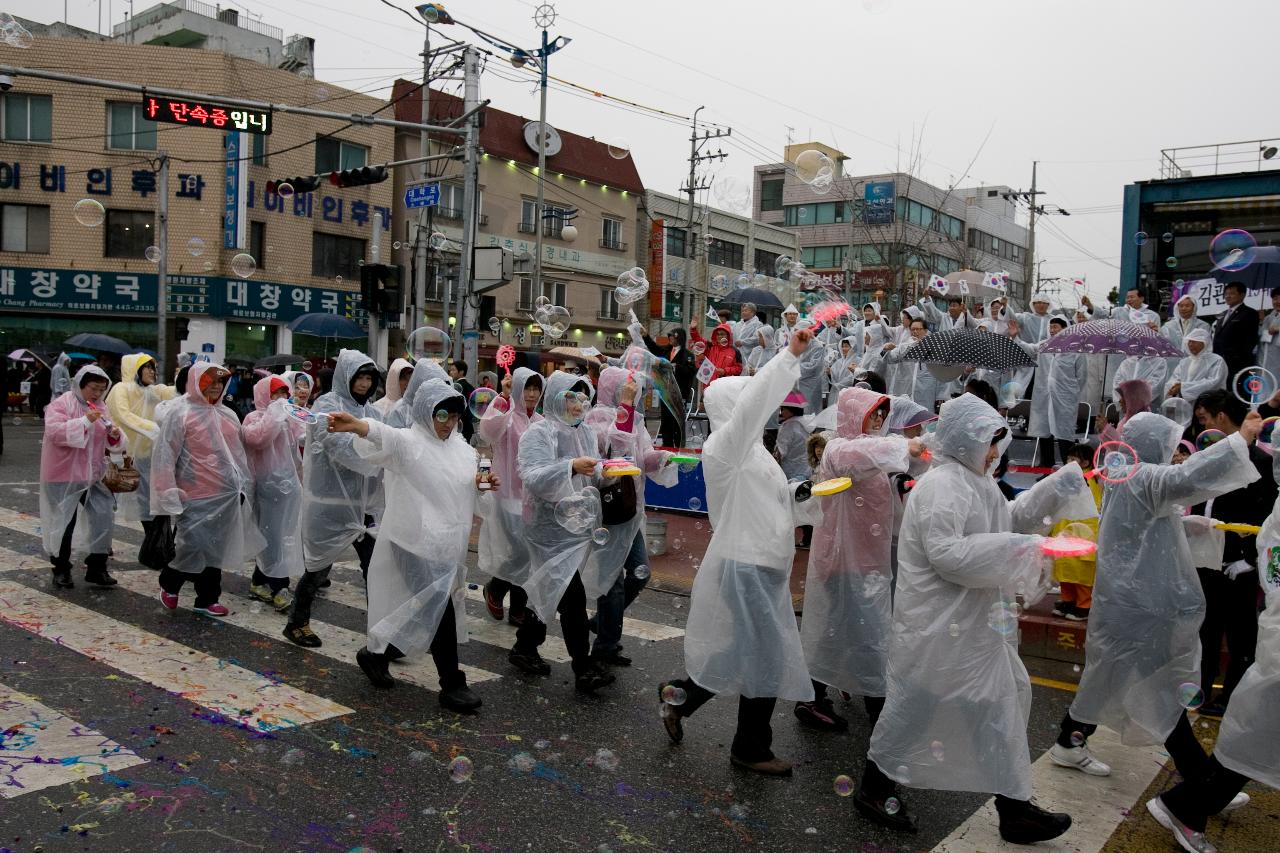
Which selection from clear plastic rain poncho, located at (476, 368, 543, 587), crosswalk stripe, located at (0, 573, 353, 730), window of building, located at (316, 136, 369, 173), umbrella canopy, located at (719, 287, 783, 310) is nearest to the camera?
crosswalk stripe, located at (0, 573, 353, 730)

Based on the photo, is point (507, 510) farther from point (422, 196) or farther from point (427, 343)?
point (422, 196)

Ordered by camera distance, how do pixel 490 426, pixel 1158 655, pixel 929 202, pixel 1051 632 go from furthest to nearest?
1. pixel 929 202
2. pixel 490 426
3. pixel 1051 632
4. pixel 1158 655

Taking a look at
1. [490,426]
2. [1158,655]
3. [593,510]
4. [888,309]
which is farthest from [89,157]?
[1158,655]

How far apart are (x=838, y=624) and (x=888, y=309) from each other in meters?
28.1

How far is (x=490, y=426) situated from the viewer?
692 centimetres

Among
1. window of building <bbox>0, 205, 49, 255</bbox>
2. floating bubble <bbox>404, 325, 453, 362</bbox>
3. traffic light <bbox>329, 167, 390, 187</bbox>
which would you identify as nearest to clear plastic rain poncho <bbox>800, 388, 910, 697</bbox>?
floating bubble <bbox>404, 325, 453, 362</bbox>

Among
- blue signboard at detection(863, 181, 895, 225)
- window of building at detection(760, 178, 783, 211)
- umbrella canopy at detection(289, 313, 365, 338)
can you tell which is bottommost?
umbrella canopy at detection(289, 313, 365, 338)

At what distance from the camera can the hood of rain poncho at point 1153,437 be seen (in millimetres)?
4266

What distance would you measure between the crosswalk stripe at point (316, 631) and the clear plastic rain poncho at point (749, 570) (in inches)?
71.6

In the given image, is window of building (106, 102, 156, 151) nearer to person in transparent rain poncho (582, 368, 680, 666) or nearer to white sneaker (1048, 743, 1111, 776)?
person in transparent rain poncho (582, 368, 680, 666)

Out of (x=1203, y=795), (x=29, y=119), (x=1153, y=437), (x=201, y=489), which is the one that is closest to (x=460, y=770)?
(x=1203, y=795)

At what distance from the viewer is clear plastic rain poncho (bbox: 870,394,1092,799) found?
3.59 metres

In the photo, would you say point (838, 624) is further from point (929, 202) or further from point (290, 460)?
point (929, 202)

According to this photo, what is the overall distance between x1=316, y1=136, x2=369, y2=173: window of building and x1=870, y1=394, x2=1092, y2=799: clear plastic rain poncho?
28885mm
